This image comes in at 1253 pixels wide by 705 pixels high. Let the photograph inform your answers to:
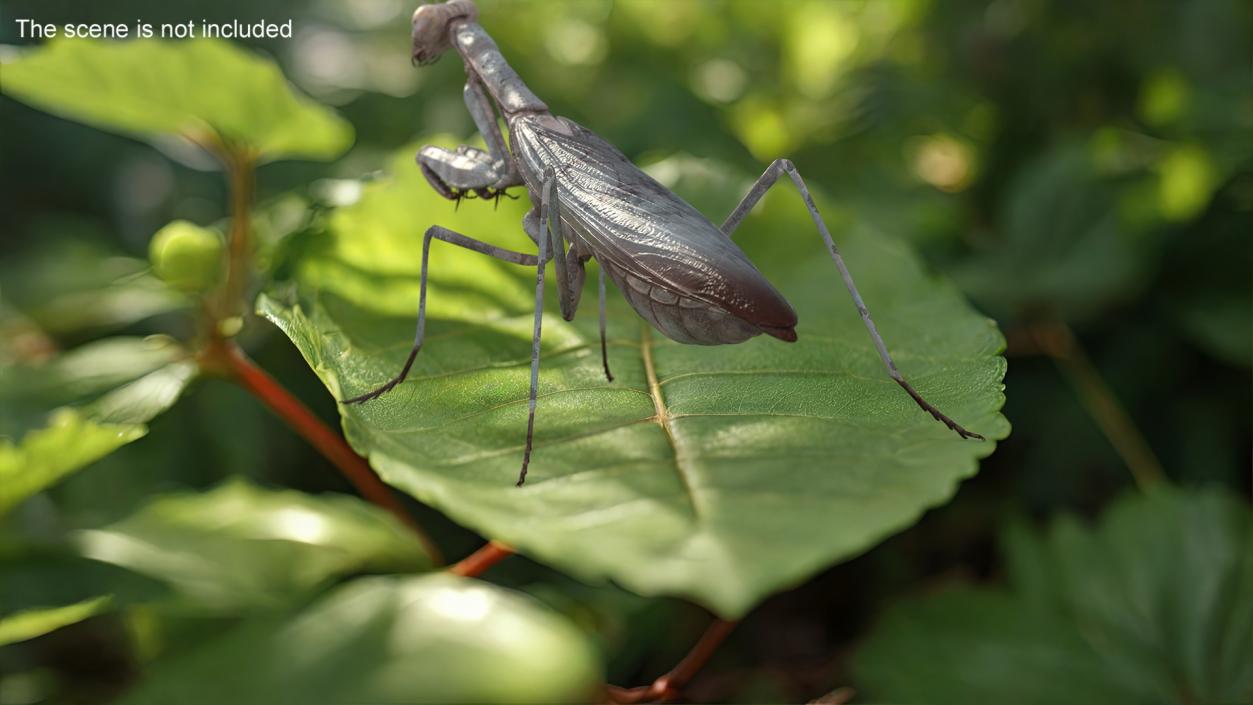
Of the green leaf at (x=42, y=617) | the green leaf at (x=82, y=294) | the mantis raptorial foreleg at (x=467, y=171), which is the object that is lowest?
the green leaf at (x=42, y=617)

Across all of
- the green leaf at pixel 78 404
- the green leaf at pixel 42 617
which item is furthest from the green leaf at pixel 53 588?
the green leaf at pixel 78 404

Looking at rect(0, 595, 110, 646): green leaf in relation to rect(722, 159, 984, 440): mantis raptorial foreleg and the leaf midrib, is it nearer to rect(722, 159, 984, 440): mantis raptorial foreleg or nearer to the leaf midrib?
the leaf midrib

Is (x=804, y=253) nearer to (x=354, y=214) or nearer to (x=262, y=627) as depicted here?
(x=354, y=214)

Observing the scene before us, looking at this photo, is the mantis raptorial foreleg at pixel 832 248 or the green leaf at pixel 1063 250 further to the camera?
the green leaf at pixel 1063 250

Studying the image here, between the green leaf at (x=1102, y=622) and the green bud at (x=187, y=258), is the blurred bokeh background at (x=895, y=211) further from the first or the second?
the green bud at (x=187, y=258)

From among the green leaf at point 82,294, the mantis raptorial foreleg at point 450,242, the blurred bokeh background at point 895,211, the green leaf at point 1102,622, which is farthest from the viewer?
the green leaf at point 82,294

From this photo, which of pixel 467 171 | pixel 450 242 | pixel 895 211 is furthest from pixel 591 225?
pixel 895 211

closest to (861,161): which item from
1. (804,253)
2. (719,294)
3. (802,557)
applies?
(804,253)

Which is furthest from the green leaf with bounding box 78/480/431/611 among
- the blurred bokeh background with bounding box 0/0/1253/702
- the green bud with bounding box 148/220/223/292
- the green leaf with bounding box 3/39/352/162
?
the green leaf with bounding box 3/39/352/162
